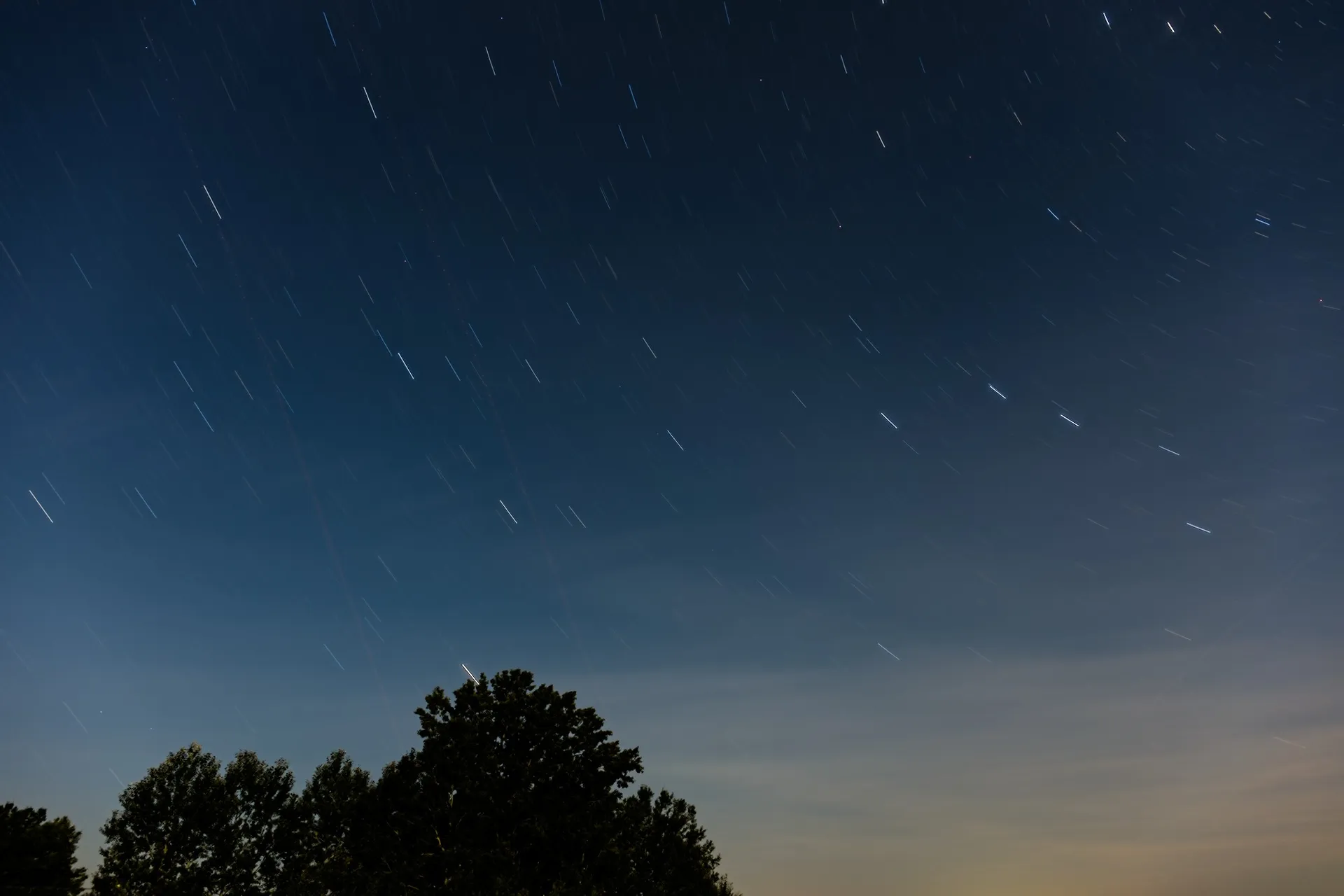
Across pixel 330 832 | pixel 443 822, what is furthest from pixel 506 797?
pixel 330 832

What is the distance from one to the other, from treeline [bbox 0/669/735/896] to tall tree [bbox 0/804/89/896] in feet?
0.21

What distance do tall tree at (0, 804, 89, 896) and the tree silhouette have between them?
8.94ft

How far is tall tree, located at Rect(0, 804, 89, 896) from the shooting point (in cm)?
3672

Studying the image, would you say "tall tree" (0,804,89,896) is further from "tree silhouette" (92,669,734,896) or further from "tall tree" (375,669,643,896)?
"tall tree" (375,669,643,896)

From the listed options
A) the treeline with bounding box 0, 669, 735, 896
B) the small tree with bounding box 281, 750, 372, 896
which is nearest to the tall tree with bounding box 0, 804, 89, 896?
the treeline with bounding box 0, 669, 735, 896

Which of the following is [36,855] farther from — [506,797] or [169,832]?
[506,797]

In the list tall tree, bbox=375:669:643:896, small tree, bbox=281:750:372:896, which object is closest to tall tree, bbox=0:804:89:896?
small tree, bbox=281:750:372:896

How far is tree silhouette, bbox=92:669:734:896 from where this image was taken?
36375 millimetres

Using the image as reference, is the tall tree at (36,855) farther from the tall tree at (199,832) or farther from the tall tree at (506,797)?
the tall tree at (506,797)

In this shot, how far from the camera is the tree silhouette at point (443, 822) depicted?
119 feet

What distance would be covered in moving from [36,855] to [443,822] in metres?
19.0

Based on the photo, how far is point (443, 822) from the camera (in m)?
38.1

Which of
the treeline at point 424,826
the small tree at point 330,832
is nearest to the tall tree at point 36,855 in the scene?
the treeline at point 424,826

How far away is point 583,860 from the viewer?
3650 centimetres
